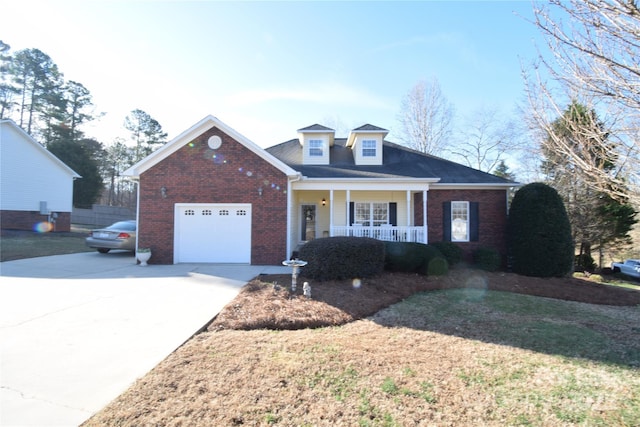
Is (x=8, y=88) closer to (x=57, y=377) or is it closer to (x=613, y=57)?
(x=57, y=377)

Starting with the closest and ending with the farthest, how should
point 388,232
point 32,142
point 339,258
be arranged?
1. point 339,258
2. point 388,232
3. point 32,142

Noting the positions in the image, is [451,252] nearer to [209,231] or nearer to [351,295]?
[351,295]

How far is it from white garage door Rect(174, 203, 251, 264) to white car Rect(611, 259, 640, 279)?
61.8ft

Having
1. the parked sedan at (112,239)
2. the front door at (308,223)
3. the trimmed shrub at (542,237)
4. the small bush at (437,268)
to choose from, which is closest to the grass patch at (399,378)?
the small bush at (437,268)

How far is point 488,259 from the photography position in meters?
11.4

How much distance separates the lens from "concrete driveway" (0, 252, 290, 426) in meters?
3.00

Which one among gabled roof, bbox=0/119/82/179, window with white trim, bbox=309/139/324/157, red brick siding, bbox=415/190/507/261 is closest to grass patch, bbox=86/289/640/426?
red brick siding, bbox=415/190/507/261

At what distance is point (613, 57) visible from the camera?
373 cm

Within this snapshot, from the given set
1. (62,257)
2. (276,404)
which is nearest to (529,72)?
(276,404)

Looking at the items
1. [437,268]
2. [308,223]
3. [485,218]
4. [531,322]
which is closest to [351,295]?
[531,322]

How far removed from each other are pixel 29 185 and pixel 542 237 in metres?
27.6

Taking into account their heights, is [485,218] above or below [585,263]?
above

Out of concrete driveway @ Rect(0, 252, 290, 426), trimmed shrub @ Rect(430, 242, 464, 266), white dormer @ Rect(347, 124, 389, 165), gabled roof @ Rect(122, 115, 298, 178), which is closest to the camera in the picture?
concrete driveway @ Rect(0, 252, 290, 426)

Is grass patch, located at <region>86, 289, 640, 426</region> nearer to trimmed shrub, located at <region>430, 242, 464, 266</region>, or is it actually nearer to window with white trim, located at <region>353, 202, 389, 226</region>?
trimmed shrub, located at <region>430, 242, 464, 266</region>
